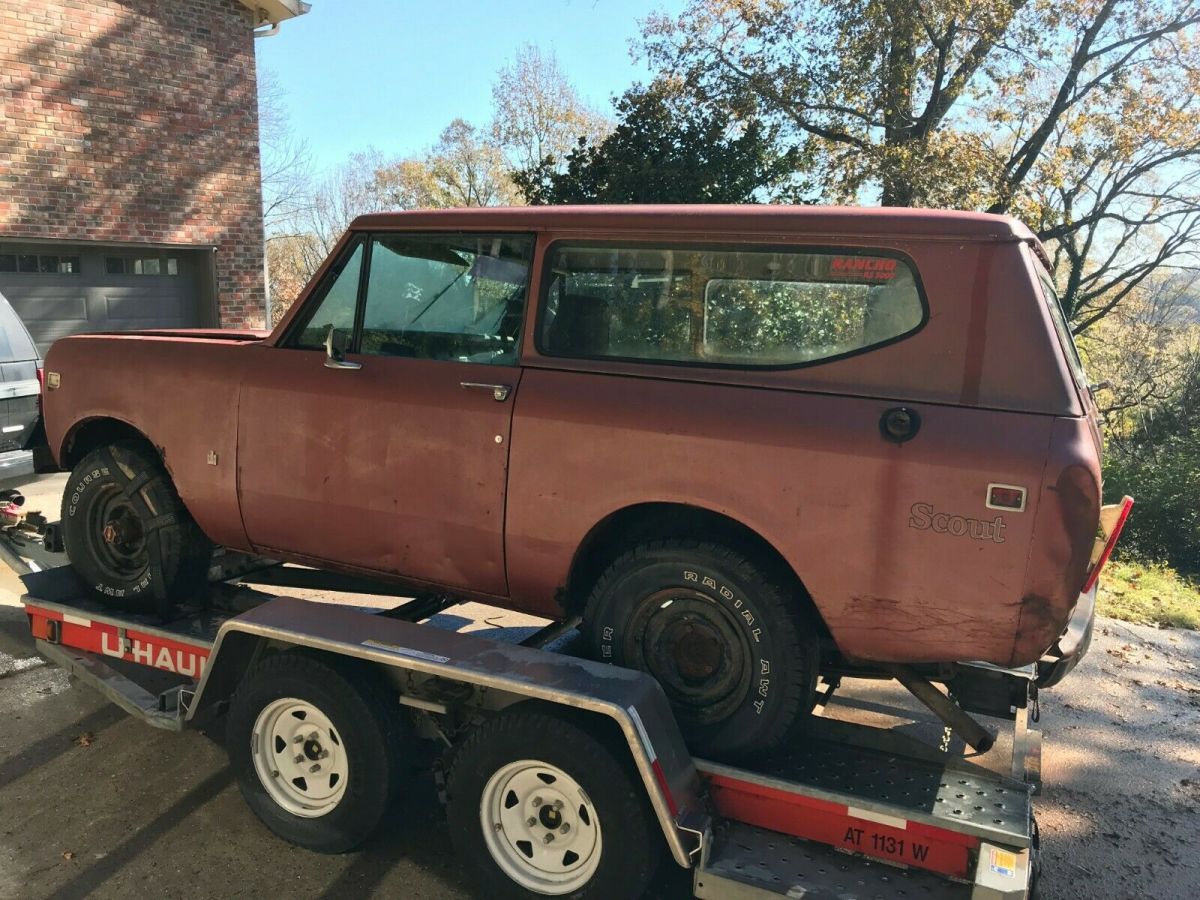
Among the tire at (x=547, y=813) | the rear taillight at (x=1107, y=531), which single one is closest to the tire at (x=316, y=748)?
the tire at (x=547, y=813)

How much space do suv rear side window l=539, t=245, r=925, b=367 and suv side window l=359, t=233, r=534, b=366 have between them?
166 millimetres

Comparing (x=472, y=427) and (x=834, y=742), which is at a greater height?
(x=472, y=427)

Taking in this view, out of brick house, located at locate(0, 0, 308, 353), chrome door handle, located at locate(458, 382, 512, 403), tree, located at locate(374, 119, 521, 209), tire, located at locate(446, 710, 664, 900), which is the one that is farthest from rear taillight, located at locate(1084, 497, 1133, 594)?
tree, located at locate(374, 119, 521, 209)

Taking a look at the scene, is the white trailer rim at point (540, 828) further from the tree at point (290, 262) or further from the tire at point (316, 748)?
the tree at point (290, 262)

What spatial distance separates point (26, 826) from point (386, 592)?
1.62 meters

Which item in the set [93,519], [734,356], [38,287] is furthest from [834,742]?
[38,287]

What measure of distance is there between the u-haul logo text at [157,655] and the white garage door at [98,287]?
838 cm

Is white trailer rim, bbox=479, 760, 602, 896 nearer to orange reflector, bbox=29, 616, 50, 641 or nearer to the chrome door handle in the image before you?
the chrome door handle

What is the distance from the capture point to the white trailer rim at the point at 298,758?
3238mm

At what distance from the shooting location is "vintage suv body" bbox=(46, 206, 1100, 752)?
2.54m

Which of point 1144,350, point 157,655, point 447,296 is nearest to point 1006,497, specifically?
point 447,296

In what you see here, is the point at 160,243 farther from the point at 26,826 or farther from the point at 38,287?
the point at 26,826

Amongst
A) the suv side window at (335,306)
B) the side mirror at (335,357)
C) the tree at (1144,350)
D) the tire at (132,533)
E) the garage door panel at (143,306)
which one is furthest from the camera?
the tree at (1144,350)

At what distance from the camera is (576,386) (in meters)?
3.08
